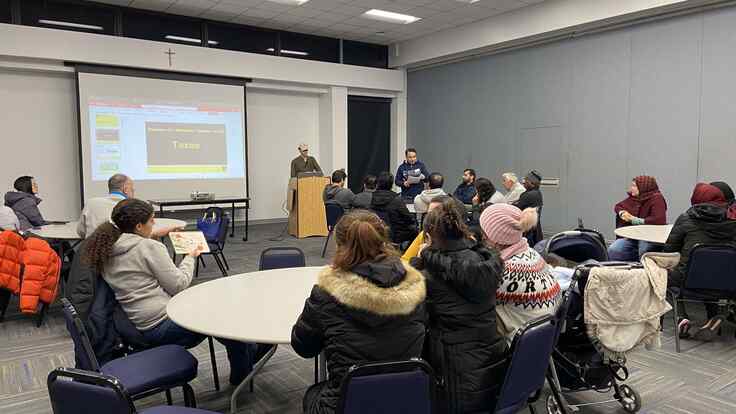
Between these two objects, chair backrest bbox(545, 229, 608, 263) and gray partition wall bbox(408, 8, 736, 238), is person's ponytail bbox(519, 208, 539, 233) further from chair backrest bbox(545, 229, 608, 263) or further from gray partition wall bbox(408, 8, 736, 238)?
gray partition wall bbox(408, 8, 736, 238)

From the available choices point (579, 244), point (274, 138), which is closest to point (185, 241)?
A: point (579, 244)

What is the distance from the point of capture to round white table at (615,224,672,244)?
4.23 meters

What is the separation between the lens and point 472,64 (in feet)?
31.9

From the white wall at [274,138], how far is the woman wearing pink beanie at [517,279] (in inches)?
321

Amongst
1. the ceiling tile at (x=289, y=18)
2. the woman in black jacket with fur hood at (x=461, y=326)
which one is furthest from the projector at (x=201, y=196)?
the woman in black jacket with fur hood at (x=461, y=326)

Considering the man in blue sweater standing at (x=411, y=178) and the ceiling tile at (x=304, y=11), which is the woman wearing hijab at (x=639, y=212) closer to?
the man in blue sweater standing at (x=411, y=178)

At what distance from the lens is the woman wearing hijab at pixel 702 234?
3.63 metres

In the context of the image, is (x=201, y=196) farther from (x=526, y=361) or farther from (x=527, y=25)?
(x=526, y=361)

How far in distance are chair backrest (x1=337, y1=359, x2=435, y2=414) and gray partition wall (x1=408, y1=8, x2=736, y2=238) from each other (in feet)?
21.6

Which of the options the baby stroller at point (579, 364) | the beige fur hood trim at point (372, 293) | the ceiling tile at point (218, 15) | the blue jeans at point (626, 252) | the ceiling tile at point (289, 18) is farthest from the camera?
the ceiling tile at point (289, 18)

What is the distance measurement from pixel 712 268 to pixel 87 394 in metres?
3.74

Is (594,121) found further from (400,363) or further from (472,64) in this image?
(400,363)

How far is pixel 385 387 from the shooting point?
5.24 feet

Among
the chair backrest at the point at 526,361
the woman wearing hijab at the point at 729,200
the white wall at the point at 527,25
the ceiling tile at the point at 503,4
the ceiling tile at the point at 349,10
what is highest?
the ceiling tile at the point at 349,10
